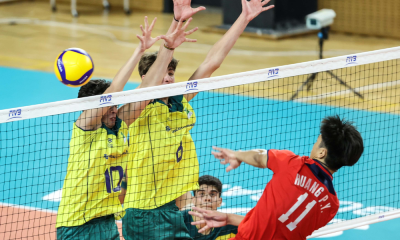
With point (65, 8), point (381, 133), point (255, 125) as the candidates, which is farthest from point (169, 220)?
point (65, 8)

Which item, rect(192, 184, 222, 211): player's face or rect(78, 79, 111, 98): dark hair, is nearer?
rect(78, 79, 111, 98): dark hair

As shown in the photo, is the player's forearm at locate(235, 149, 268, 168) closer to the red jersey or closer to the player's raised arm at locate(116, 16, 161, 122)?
the red jersey

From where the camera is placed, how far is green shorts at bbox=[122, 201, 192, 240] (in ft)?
16.7

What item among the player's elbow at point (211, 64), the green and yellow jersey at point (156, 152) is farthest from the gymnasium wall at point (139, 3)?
the green and yellow jersey at point (156, 152)

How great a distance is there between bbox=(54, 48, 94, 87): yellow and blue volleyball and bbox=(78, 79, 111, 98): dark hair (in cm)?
6

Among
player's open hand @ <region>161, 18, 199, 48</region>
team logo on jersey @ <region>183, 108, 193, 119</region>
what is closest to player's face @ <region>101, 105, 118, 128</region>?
team logo on jersey @ <region>183, 108, 193, 119</region>

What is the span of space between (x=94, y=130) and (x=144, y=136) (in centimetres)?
45

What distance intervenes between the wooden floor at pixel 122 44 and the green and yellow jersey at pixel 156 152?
21.0 ft

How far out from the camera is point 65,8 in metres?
19.5

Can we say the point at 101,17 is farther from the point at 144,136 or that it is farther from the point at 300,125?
the point at 144,136

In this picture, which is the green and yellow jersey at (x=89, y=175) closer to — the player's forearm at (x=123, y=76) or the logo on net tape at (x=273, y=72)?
the player's forearm at (x=123, y=76)

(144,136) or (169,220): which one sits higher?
(144,136)

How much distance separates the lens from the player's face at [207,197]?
230 inches

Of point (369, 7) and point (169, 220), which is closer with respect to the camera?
point (169, 220)
